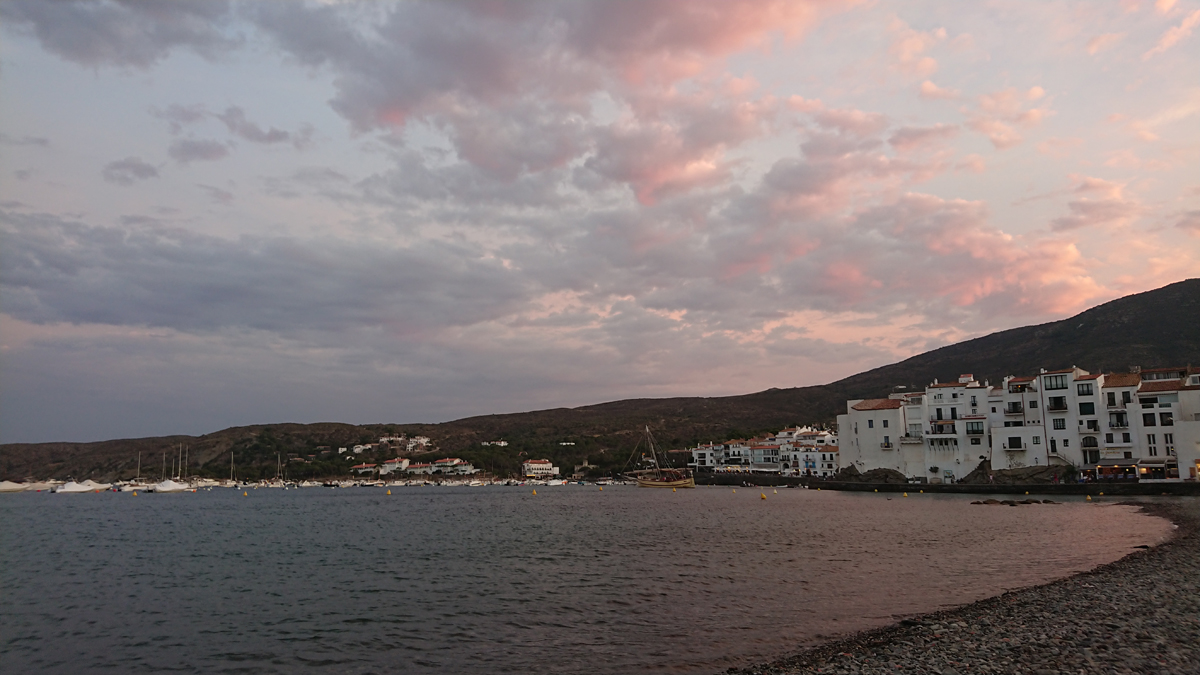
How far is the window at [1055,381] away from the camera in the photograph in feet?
302

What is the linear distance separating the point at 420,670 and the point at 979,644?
44.7 feet

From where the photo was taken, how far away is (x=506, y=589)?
29.2 m

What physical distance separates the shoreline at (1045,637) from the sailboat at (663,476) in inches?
4943

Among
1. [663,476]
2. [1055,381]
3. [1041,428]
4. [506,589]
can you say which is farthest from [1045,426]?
[663,476]

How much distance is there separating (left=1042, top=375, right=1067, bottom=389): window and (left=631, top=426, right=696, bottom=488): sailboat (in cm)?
7192

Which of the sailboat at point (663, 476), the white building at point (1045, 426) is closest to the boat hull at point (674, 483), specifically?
the sailboat at point (663, 476)

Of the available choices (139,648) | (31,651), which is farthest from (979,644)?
(31,651)

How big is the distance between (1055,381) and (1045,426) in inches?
245

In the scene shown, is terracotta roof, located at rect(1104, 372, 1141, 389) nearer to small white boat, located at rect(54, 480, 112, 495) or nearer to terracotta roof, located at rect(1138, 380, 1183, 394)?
terracotta roof, located at rect(1138, 380, 1183, 394)

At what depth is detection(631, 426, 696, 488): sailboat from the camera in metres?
148

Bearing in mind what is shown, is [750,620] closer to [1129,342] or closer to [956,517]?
[956,517]

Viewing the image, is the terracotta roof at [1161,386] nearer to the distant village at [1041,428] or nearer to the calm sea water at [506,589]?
the distant village at [1041,428]

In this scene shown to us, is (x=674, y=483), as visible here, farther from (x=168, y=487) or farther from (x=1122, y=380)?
(x=168, y=487)

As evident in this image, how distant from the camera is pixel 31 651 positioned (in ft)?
67.2
